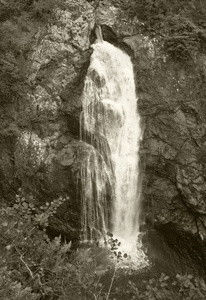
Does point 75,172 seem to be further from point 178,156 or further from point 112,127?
point 178,156

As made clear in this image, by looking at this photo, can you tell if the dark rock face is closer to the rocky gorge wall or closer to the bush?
the rocky gorge wall

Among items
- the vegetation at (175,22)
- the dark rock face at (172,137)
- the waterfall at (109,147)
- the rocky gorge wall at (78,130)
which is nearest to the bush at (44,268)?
the rocky gorge wall at (78,130)

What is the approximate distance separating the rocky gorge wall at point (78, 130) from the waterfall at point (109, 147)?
0.72ft

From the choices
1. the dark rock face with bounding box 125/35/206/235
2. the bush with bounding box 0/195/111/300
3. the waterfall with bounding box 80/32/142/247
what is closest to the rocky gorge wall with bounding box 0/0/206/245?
the dark rock face with bounding box 125/35/206/235

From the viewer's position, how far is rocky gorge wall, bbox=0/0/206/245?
829 centimetres

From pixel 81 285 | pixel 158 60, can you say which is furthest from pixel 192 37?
pixel 81 285

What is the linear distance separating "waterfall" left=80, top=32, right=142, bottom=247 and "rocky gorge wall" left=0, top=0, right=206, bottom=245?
220mm

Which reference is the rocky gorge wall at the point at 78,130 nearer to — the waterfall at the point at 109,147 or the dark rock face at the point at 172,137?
the dark rock face at the point at 172,137

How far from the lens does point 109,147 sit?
8.59m

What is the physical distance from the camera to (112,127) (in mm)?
8562

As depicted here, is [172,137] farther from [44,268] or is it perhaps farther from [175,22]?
[44,268]

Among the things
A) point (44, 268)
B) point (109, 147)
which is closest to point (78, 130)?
point (109, 147)

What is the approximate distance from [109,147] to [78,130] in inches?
38.6

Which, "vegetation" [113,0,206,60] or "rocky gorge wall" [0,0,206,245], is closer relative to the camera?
"rocky gorge wall" [0,0,206,245]
